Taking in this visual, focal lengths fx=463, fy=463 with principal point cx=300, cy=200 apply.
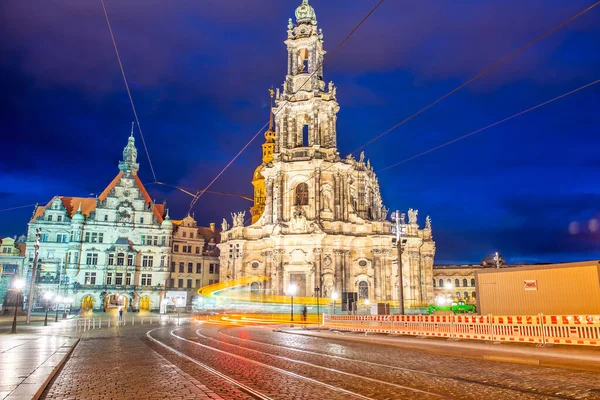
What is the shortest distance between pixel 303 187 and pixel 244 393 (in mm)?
44916

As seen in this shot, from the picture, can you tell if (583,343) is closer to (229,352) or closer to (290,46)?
(229,352)

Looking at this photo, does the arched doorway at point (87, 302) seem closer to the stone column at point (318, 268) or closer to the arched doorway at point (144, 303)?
the arched doorway at point (144, 303)

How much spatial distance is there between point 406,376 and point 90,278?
59286 millimetres

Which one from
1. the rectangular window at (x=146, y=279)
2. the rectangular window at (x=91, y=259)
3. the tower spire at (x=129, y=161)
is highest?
the tower spire at (x=129, y=161)

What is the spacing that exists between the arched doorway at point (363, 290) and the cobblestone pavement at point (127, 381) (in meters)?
38.2

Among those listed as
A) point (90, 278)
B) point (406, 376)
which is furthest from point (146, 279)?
point (406, 376)

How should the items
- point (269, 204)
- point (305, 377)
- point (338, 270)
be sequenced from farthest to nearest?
point (269, 204) → point (338, 270) → point (305, 377)

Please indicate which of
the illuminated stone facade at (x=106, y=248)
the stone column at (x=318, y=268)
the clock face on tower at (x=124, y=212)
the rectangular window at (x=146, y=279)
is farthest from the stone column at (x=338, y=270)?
the clock face on tower at (x=124, y=212)

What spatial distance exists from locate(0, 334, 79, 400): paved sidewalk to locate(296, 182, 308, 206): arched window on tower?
37490mm

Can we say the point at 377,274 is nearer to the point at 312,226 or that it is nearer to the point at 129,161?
the point at 312,226

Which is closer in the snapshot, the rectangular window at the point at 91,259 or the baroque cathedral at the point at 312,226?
the baroque cathedral at the point at 312,226

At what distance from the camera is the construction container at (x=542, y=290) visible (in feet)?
64.5

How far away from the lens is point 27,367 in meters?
11.0

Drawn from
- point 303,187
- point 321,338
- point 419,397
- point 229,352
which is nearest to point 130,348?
point 229,352
